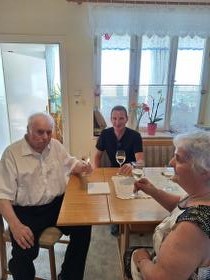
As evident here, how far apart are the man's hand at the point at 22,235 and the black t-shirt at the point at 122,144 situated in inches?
42.1

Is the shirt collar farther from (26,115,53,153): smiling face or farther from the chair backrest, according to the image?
the chair backrest

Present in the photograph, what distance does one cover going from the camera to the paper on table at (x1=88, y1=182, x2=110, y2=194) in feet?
4.84

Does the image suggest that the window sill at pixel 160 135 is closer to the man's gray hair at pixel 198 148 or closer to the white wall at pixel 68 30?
the white wall at pixel 68 30

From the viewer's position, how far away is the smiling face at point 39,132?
1525 millimetres

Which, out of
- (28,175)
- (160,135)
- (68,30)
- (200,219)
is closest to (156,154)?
(160,135)

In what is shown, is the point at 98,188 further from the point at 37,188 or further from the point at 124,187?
the point at 37,188

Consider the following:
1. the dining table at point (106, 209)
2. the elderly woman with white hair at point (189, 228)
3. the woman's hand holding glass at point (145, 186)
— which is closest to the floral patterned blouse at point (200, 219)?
the elderly woman with white hair at point (189, 228)

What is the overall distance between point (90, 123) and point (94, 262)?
1.68m

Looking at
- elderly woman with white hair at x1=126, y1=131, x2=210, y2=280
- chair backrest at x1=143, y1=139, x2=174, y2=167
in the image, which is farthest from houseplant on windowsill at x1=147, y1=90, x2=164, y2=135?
elderly woman with white hair at x1=126, y1=131, x2=210, y2=280

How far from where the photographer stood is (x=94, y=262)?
6.04 ft

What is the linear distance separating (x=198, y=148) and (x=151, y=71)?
2387mm

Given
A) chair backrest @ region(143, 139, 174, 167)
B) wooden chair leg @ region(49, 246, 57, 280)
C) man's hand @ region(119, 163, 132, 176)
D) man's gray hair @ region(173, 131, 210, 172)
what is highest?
man's gray hair @ region(173, 131, 210, 172)

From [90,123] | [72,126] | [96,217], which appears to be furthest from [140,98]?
[96,217]

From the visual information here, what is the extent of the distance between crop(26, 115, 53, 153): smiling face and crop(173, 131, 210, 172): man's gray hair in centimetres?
91
